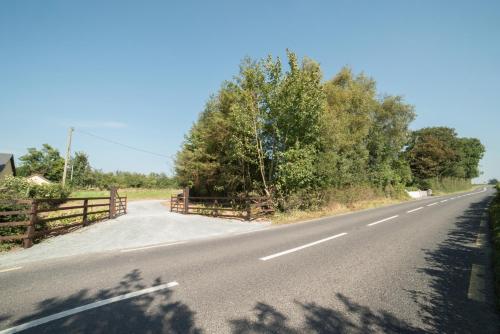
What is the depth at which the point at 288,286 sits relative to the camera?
4348 mm

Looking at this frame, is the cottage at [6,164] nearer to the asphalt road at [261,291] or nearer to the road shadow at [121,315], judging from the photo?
the asphalt road at [261,291]

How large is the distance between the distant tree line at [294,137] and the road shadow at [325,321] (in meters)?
11.8

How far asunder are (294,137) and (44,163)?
70.4m

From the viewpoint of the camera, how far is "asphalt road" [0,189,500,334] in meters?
3.18

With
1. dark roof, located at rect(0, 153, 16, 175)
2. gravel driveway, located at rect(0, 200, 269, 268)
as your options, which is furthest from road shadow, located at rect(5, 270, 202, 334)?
dark roof, located at rect(0, 153, 16, 175)

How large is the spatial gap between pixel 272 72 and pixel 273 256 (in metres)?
13.4

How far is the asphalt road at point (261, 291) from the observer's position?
318 centimetres

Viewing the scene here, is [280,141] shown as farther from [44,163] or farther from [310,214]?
[44,163]

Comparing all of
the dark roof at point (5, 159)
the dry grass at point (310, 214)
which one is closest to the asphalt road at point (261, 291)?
the dry grass at point (310, 214)

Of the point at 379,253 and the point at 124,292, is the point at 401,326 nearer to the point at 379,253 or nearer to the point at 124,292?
the point at 379,253

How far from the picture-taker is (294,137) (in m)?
16.4

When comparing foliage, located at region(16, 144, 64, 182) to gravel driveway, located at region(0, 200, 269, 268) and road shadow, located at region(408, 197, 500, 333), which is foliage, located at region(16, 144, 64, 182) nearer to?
gravel driveway, located at region(0, 200, 269, 268)

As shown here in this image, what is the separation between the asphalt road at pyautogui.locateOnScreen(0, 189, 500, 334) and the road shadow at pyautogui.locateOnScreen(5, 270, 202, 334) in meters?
0.01

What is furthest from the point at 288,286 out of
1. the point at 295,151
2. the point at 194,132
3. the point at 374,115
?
the point at 374,115
